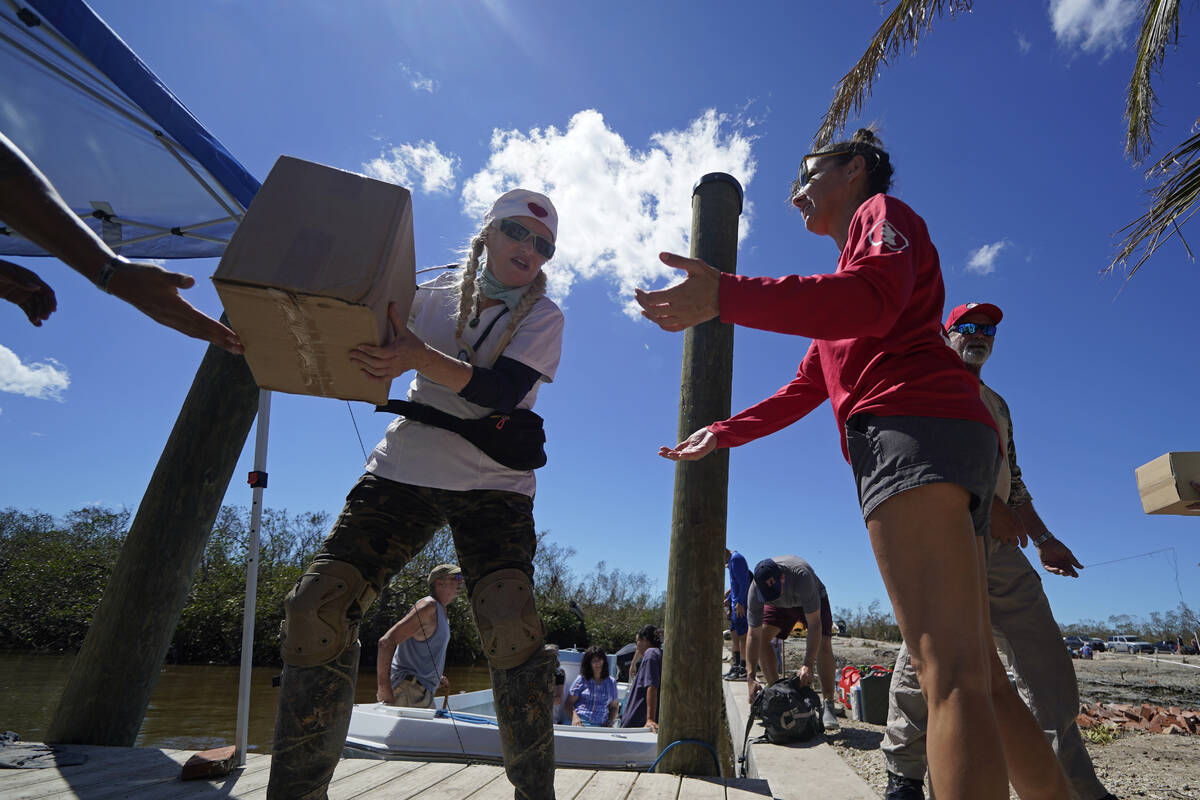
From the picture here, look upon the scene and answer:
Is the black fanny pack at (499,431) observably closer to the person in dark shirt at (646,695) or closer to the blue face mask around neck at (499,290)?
the blue face mask around neck at (499,290)

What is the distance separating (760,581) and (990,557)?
433 cm

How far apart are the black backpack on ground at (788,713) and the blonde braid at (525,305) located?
4.05 metres

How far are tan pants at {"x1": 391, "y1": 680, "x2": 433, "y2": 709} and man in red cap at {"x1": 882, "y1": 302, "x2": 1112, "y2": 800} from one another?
4892mm

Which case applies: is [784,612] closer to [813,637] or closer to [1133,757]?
[813,637]

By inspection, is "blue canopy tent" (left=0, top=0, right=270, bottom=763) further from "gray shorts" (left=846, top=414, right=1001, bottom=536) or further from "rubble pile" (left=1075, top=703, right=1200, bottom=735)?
"rubble pile" (left=1075, top=703, right=1200, bottom=735)

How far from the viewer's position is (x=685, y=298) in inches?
45.9

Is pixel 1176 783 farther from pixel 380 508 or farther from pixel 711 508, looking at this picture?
pixel 380 508

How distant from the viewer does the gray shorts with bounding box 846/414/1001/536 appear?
1.18 m

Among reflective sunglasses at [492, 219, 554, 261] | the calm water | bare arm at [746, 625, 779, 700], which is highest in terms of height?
reflective sunglasses at [492, 219, 554, 261]

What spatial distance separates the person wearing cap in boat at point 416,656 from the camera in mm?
5621

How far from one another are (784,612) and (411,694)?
377 cm

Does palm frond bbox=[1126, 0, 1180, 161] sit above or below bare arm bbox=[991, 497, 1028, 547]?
above

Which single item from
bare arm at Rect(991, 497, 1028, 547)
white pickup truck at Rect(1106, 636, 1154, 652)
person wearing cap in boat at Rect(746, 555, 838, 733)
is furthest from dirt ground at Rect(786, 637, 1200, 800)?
white pickup truck at Rect(1106, 636, 1154, 652)

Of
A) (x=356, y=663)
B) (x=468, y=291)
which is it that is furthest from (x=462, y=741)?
(x=468, y=291)
